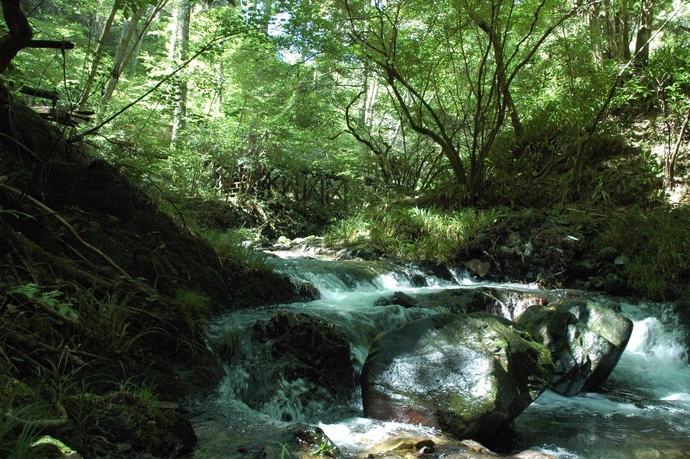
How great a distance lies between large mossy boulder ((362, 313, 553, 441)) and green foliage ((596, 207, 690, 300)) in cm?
434

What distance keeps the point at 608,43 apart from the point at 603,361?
1014 cm

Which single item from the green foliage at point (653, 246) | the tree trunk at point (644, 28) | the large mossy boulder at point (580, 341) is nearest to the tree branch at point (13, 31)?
the large mossy boulder at point (580, 341)

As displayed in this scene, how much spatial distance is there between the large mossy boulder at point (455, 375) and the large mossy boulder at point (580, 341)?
0.84m

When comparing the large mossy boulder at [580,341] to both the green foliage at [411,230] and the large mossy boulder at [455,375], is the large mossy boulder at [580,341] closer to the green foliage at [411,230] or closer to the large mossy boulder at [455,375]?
the large mossy boulder at [455,375]

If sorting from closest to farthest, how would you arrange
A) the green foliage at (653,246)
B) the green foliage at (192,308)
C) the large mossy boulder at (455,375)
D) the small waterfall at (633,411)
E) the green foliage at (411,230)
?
the large mossy boulder at (455,375) < the small waterfall at (633,411) < the green foliage at (192,308) < the green foliage at (653,246) < the green foliage at (411,230)

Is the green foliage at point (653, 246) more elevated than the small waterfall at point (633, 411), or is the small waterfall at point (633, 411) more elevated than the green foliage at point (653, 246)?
the green foliage at point (653, 246)

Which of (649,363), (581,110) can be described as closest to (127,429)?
(649,363)

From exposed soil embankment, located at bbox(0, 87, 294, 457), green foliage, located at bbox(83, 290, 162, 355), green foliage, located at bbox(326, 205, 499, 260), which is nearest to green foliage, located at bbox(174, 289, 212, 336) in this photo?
exposed soil embankment, located at bbox(0, 87, 294, 457)

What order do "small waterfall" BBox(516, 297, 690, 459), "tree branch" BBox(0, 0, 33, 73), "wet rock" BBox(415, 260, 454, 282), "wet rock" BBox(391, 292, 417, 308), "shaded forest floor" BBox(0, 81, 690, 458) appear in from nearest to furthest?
"shaded forest floor" BBox(0, 81, 690, 458)
"tree branch" BBox(0, 0, 33, 73)
"small waterfall" BBox(516, 297, 690, 459)
"wet rock" BBox(391, 292, 417, 308)
"wet rock" BBox(415, 260, 454, 282)

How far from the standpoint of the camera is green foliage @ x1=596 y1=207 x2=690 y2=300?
24.0 feet

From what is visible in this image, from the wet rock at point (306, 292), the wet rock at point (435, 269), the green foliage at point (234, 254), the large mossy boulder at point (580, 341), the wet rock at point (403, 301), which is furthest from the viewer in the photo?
the wet rock at point (435, 269)

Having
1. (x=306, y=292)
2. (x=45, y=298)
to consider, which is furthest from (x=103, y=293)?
(x=306, y=292)

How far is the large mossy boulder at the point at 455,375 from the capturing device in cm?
342

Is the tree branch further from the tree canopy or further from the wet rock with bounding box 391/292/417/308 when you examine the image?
the wet rock with bounding box 391/292/417/308
